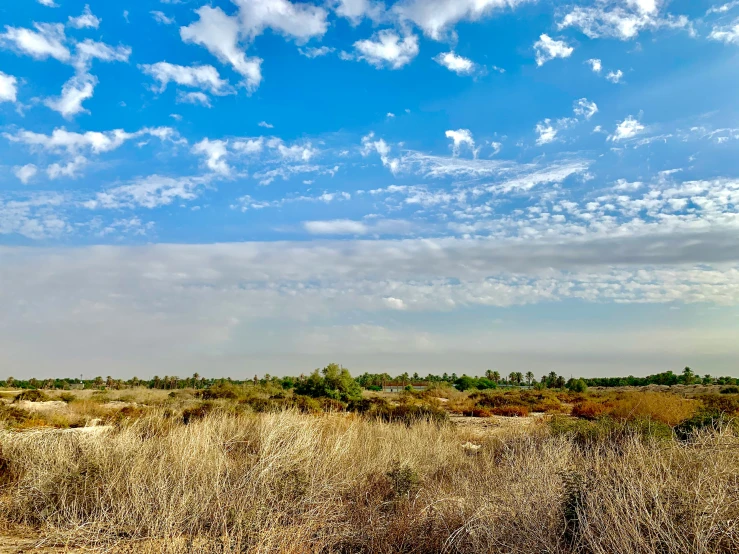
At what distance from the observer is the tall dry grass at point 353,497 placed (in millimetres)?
5301

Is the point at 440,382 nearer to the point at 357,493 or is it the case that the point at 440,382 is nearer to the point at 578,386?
the point at 578,386

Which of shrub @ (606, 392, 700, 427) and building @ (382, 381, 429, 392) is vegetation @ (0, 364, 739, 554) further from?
building @ (382, 381, 429, 392)

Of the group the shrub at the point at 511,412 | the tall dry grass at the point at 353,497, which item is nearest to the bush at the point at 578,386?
the shrub at the point at 511,412

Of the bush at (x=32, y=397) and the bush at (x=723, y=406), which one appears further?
the bush at (x=32, y=397)

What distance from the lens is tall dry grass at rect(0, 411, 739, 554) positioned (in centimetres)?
530

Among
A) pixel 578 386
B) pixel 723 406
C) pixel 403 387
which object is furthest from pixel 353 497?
pixel 403 387

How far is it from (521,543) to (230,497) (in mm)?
4131

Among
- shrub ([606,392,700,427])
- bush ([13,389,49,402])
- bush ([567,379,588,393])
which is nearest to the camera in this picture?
shrub ([606,392,700,427])

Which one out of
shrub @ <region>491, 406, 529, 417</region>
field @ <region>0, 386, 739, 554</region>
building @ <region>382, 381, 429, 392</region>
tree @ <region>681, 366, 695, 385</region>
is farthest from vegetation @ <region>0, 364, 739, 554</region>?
tree @ <region>681, 366, 695, 385</region>

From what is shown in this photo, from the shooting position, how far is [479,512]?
603 cm

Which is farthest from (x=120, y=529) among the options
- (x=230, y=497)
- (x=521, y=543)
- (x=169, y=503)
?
(x=521, y=543)

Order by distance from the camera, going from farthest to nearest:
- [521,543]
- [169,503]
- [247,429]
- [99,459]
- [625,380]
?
[625,380] → [247,429] → [99,459] → [169,503] → [521,543]

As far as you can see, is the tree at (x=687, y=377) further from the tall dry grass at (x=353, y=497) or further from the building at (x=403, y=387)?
the tall dry grass at (x=353, y=497)

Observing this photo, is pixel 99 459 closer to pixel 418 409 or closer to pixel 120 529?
pixel 120 529
